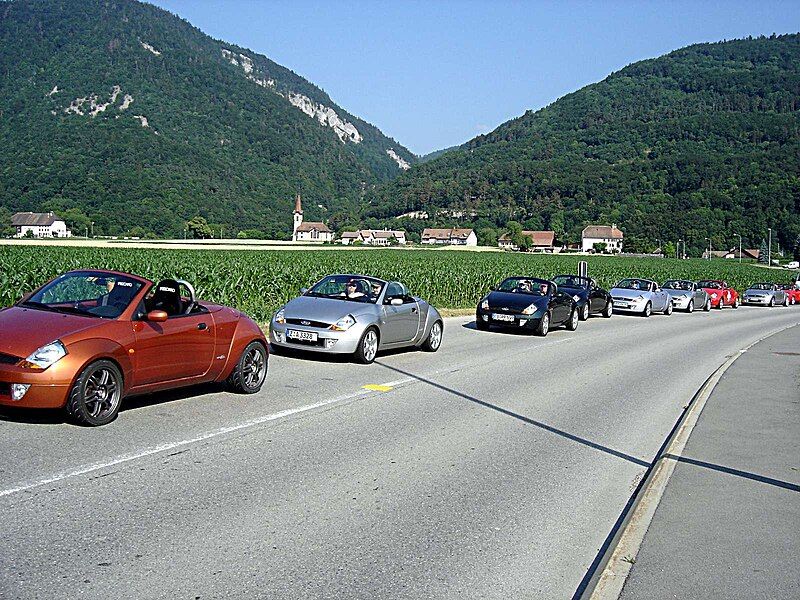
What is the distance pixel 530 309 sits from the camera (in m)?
21.4

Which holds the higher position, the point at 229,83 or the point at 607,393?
the point at 229,83

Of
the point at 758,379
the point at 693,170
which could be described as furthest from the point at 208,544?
the point at 693,170

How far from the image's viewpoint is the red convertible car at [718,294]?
139ft

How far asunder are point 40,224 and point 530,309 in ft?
296

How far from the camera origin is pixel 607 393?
12477mm

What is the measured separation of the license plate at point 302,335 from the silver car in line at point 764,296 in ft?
133

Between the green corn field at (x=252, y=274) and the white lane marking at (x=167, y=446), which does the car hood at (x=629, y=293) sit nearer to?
the green corn field at (x=252, y=274)

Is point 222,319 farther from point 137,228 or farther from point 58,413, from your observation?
point 137,228

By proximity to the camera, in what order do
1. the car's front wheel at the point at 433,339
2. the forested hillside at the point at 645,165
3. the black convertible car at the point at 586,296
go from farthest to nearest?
the forested hillside at the point at 645,165 → the black convertible car at the point at 586,296 → the car's front wheel at the point at 433,339

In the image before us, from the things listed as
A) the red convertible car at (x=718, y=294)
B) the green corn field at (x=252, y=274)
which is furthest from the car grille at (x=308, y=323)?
the red convertible car at (x=718, y=294)

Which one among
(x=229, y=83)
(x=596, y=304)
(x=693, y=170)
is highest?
A: (x=229, y=83)

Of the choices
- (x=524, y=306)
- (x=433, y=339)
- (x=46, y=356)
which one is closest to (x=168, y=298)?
(x=46, y=356)

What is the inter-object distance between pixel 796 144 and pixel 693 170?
1989 cm

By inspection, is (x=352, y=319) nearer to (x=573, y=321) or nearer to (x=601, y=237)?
(x=573, y=321)
